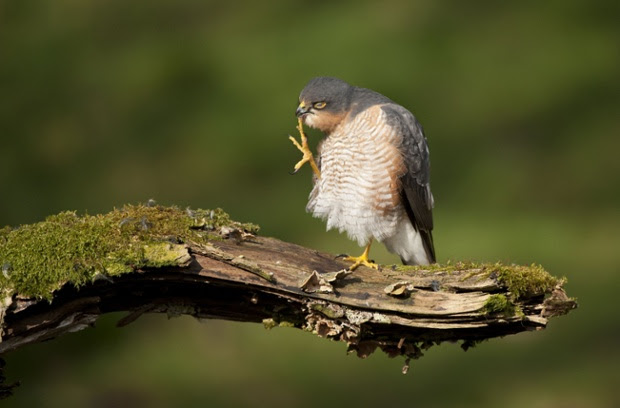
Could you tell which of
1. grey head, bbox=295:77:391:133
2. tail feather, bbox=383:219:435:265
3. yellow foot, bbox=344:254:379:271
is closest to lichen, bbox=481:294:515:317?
yellow foot, bbox=344:254:379:271

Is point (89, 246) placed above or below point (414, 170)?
below

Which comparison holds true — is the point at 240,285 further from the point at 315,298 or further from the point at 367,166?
the point at 367,166

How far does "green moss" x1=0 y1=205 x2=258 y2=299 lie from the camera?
12.8 ft

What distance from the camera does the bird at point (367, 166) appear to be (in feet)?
16.9

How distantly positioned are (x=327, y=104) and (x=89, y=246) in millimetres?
1872

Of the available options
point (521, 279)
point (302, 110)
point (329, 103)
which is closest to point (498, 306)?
point (521, 279)

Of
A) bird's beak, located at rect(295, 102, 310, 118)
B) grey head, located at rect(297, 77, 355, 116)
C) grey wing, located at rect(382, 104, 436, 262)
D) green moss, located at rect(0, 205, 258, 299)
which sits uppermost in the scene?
grey head, located at rect(297, 77, 355, 116)

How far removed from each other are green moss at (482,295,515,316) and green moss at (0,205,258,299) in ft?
4.49

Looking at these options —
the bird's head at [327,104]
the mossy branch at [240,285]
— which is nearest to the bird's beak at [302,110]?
the bird's head at [327,104]

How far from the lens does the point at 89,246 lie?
407 cm

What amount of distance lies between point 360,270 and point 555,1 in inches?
351

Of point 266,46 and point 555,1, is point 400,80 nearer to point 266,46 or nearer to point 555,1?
point 266,46

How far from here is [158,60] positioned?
11.5 metres

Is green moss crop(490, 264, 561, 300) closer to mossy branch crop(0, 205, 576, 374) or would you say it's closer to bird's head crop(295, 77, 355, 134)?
mossy branch crop(0, 205, 576, 374)
